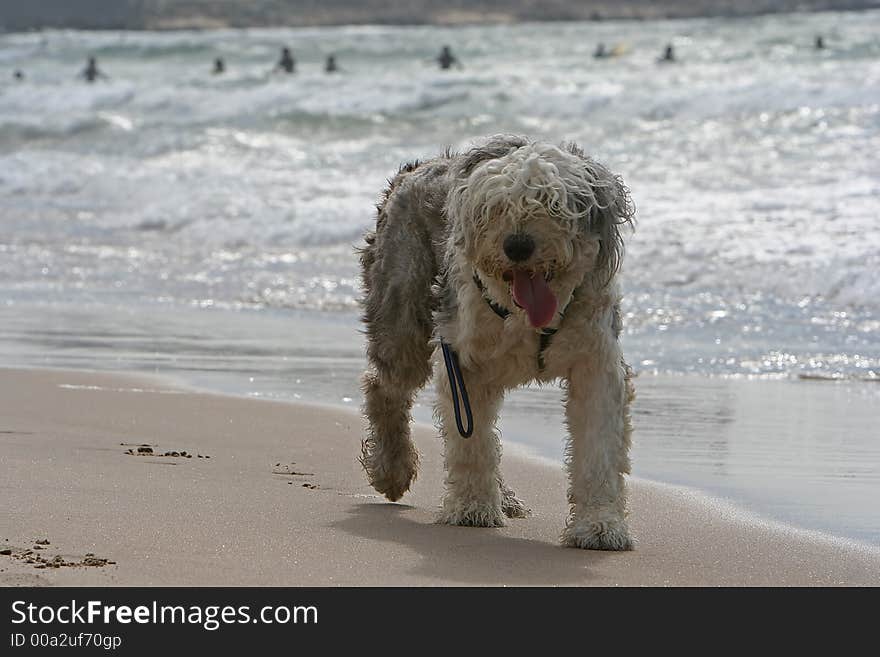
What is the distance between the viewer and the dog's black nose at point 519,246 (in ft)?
16.9

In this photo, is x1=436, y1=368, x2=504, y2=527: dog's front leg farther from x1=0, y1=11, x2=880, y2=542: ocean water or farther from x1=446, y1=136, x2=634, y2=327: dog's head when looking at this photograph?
x1=0, y1=11, x2=880, y2=542: ocean water

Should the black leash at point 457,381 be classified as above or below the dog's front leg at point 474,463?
above

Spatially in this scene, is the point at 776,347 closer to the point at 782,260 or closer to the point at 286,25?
the point at 782,260

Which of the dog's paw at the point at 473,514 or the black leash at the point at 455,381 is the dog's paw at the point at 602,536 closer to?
the dog's paw at the point at 473,514

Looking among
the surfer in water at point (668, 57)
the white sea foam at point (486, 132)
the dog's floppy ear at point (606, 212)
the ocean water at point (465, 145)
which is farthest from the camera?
the surfer in water at point (668, 57)

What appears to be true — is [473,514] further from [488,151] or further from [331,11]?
[331,11]

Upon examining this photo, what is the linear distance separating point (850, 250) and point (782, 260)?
0.57 meters

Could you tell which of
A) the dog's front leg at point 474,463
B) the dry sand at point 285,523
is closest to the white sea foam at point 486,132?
the dry sand at point 285,523

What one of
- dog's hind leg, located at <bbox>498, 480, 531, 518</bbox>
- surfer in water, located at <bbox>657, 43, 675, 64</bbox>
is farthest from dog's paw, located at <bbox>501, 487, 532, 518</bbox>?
surfer in water, located at <bbox>657, 43, 675, 64</bbox>

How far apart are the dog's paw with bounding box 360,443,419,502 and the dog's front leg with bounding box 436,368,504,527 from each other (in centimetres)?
56

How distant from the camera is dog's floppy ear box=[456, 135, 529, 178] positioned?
5449 mm

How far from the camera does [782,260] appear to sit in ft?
42.9

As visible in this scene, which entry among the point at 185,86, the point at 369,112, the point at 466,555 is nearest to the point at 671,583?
the point at 466,555
